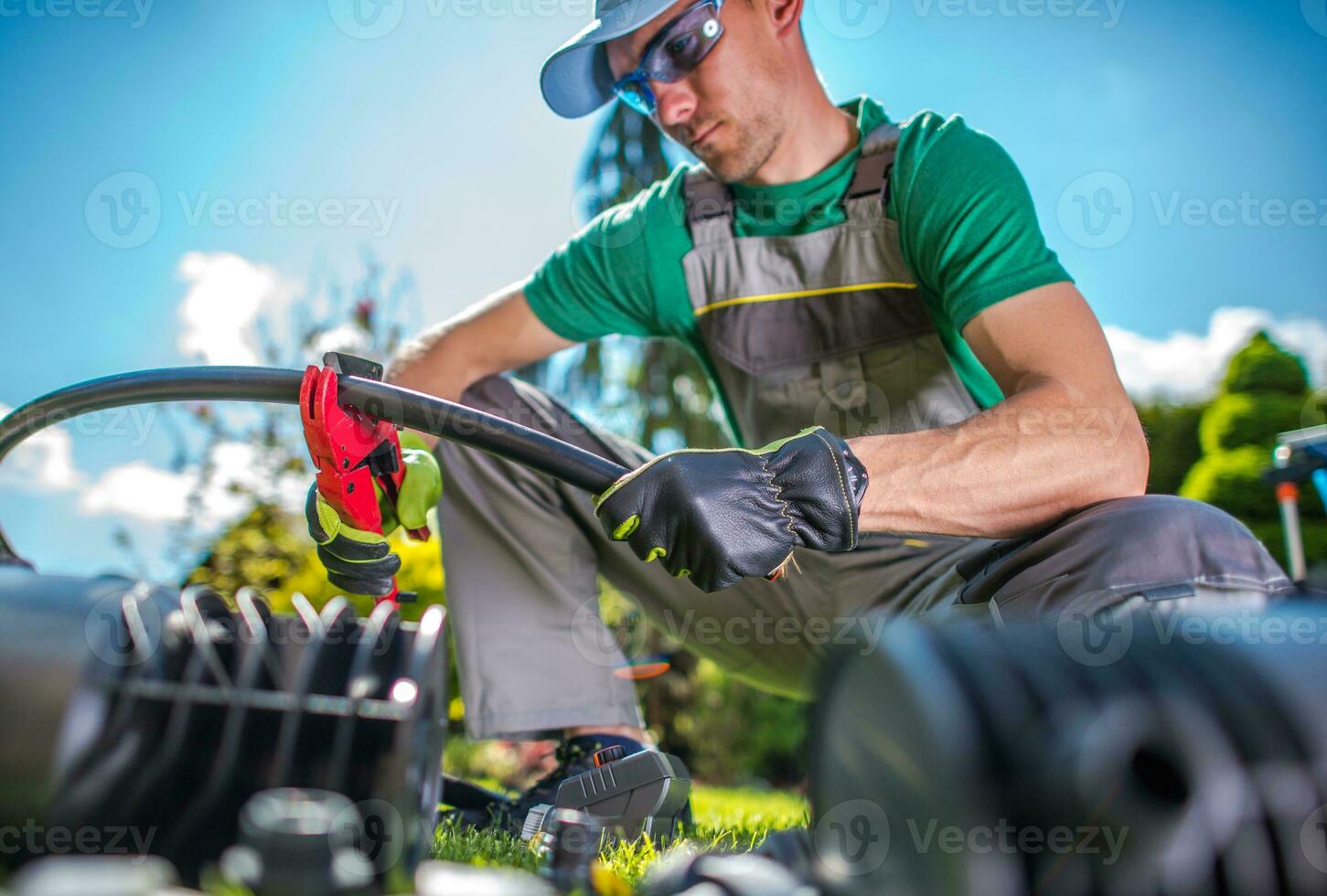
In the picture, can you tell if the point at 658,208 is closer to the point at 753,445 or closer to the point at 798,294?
the point at 798,294

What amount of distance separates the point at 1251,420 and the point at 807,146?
4.11m

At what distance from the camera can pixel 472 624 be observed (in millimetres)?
2240

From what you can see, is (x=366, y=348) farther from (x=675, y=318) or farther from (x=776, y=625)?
(x=776, y=625)

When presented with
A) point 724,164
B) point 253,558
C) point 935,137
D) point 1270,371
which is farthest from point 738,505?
point 1270,371

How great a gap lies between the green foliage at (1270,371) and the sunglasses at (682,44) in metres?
4.58

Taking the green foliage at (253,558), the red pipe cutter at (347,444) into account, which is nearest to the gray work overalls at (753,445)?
the red pipe cutter at (347,444)

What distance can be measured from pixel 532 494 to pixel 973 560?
104 cm

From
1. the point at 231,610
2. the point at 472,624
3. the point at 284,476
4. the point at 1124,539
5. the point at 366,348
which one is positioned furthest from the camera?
the point at 366,348

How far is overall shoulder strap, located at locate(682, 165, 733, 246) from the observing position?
2.36 m

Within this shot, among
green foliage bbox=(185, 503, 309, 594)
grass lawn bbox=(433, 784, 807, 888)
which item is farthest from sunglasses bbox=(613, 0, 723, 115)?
green foliage bbox=(185, 503, 309, 594)

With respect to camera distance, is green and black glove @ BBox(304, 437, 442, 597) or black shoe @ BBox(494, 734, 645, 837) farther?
black shoe @ BBox(494, 734, 645, 837)

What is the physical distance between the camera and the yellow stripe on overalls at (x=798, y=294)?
218 centimetres

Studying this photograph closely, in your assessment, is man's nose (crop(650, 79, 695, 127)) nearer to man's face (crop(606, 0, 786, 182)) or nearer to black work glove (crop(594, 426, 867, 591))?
man's face (crop(606, 0, 786, 182))

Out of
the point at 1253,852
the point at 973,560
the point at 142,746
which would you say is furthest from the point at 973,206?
the point at 142,746
